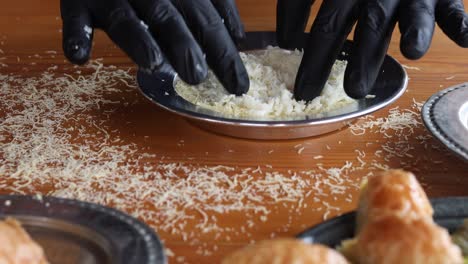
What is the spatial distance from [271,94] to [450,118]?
0.92ft

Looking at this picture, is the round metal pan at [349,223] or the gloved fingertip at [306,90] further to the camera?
the gloved fingertip at [306,90]

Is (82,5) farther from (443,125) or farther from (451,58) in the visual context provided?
(451,58)

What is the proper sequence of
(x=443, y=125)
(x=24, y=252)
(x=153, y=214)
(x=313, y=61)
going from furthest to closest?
1. (x=313, y=61)
2. (x=443, y=125)
3. (x=153, y=214)
4. (x=24, y=252)

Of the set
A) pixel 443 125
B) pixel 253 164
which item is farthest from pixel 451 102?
pixel 253 164

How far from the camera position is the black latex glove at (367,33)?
96cm

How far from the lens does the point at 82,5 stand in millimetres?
1019

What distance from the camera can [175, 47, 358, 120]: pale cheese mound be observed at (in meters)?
0.95

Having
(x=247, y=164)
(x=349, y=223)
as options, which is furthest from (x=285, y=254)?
(x=247, y=164)

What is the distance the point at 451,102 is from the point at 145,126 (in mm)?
481

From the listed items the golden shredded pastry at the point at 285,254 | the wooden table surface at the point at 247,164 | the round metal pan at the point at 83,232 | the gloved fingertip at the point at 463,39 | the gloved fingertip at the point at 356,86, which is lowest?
the wooden table surface at the point at 247,164

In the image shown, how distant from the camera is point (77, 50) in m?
0.96

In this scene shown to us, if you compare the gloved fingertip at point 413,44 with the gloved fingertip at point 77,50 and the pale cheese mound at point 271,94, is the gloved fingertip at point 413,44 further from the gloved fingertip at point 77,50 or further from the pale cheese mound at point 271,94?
the gloved fingertip at point 77,50

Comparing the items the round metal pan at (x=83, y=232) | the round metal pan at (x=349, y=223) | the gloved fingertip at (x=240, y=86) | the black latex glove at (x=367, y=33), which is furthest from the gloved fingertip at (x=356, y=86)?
the round metal pan at (x=83, y=232)

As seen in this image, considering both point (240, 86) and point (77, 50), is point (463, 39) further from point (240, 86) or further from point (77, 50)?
point (77, 50)
